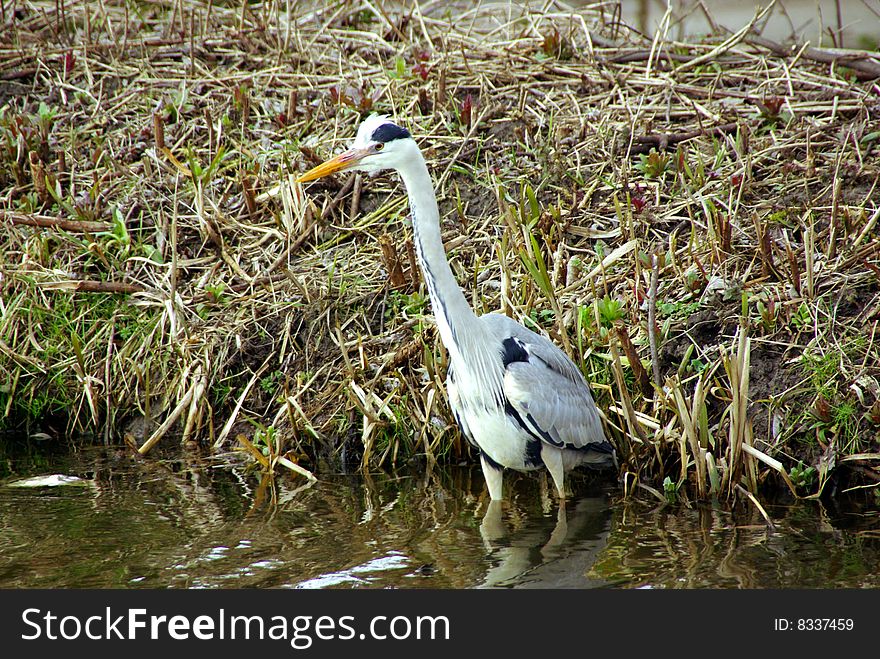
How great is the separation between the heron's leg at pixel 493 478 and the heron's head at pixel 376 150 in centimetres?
147

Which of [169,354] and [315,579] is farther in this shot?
[169,354]

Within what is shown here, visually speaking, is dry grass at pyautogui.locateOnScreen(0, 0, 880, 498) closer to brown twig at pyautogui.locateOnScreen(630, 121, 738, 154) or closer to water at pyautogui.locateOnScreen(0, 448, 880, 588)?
brown twig at pyautogui.locateOnScreen(630, 121, 738, 154)

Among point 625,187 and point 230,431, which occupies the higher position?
point 625,187

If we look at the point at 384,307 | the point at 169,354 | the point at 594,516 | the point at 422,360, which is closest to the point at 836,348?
the point at 594,516

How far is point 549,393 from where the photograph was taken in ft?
14.8

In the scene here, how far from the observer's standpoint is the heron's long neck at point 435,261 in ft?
14.0

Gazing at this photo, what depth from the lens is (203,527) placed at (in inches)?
175

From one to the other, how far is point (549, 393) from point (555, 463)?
0.37 m

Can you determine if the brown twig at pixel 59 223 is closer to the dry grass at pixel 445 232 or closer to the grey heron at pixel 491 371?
the dry grass at pixel 445 232

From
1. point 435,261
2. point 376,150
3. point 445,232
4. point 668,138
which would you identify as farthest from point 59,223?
point 668,138

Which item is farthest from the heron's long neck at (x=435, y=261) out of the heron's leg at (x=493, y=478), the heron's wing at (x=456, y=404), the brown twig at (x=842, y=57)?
the brown twig at (x=842, y=57)

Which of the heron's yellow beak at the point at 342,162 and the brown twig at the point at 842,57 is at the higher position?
the brown twig at the point at 842,57
